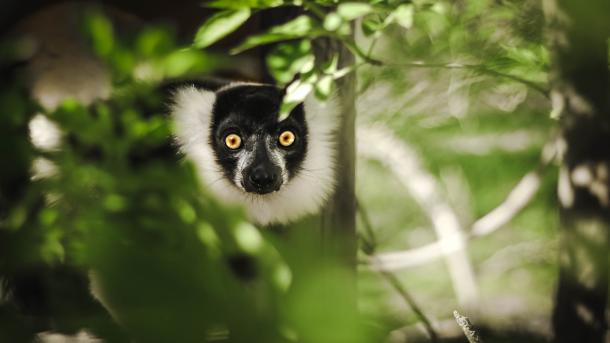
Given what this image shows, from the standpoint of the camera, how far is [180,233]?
46 centimetres

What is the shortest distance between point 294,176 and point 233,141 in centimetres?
28

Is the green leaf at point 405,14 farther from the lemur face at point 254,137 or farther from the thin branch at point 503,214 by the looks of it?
the thin branch at point 503,214

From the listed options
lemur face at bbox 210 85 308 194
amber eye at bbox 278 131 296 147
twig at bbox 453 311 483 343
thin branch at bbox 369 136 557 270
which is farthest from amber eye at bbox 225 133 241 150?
twig at bbox 453 311 483 343

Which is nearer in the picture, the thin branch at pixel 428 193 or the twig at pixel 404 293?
the twig at pixel 404 293

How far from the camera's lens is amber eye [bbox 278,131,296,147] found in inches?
70.8

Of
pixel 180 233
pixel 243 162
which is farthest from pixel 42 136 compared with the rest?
pixel 180 233

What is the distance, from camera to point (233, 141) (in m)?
1.79

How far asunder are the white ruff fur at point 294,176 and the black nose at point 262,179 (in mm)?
59

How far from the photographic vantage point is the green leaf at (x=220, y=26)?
0.69 metres

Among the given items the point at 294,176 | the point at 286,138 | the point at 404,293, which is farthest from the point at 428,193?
the point at 404,293

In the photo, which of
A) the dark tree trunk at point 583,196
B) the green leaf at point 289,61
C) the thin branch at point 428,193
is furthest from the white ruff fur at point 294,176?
the green leaf at point 289,61

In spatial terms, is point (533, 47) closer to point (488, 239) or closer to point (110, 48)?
point (110, 48)

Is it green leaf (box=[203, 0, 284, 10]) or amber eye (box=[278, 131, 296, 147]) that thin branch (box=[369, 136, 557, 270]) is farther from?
green leaf (box=[203, 0, 284, 10])

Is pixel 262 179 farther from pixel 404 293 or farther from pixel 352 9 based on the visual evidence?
pixel 352 9
